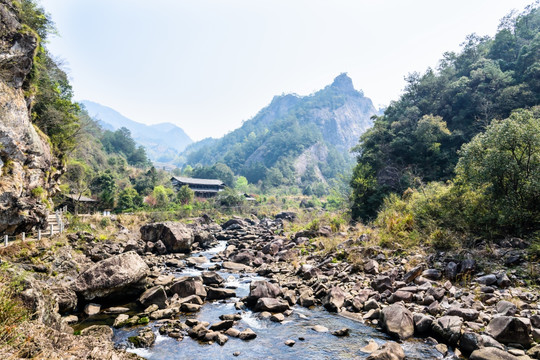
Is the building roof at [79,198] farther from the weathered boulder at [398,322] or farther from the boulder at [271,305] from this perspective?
the weathered boulder at [398,322]

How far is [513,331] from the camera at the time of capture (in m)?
6.52

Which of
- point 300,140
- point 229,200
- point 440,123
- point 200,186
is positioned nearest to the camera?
point 440,123

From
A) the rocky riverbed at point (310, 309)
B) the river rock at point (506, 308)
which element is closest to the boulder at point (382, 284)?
the rocky riverbed at point (310, 309)

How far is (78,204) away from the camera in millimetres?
33250


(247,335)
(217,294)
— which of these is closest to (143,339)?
(247,335)

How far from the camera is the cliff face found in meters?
13.6

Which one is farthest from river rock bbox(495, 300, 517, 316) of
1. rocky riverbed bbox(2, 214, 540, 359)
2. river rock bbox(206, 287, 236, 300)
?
river rock bbox(206, 287, 236, 300)

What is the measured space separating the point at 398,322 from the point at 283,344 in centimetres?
329

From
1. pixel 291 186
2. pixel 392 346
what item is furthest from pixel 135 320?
pixel 291 186

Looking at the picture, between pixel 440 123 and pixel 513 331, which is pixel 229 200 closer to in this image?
pixel 440 123

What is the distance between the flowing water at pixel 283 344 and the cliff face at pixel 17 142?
980 centimetres

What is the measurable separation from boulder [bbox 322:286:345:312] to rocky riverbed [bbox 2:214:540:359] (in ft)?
0.13

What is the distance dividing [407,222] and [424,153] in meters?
14.2

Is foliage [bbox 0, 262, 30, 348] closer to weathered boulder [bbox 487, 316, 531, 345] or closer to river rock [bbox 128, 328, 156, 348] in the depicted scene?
river rock [bbox 128, 328, 156, 348]
